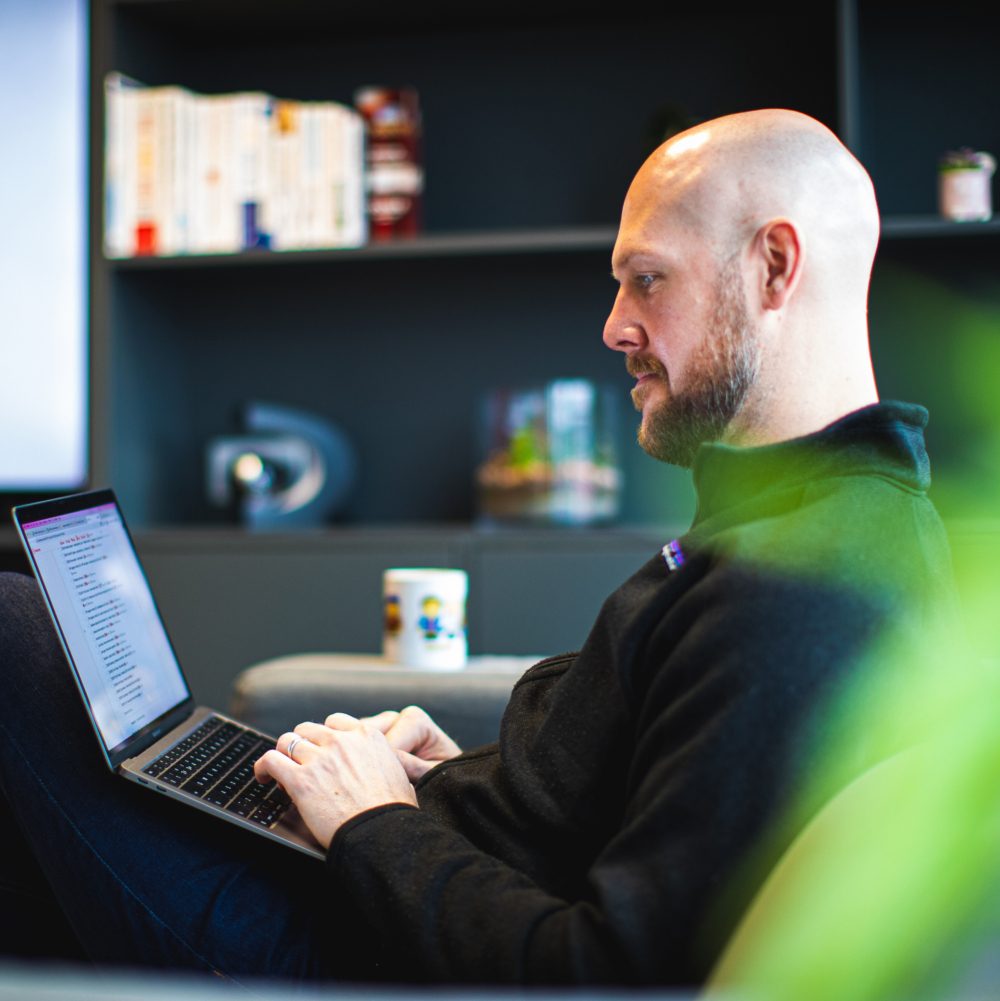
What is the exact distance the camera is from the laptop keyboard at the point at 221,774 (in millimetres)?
1015

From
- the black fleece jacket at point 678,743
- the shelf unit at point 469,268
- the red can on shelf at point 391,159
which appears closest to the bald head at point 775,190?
the black fleece jacket at point 678,743

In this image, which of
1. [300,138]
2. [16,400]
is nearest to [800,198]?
[300,138]

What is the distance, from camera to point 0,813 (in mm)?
1098

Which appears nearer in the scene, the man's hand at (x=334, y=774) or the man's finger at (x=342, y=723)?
the man's hand at (x=334, y=774)

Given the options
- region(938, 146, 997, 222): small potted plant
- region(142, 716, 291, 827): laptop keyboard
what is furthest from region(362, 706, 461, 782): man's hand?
region(938, 146, 997, 222): small potted plant

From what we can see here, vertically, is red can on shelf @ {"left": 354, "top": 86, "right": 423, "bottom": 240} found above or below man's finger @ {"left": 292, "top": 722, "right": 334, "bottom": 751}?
above

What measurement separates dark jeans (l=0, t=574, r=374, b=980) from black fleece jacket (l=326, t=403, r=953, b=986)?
0.12m

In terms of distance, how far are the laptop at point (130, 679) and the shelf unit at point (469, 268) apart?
1.01 m

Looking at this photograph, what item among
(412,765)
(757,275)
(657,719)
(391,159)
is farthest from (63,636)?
(391,159)

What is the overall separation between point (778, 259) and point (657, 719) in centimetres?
43

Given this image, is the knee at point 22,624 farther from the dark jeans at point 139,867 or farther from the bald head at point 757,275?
the bald head at point 757,275

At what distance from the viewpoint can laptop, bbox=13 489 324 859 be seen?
3.30 feet

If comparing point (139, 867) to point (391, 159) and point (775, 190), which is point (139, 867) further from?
point (391, 159)

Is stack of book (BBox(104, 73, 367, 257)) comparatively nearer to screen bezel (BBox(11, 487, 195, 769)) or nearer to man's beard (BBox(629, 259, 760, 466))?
screen bezel (BBox(11, 487, 195, 769))
